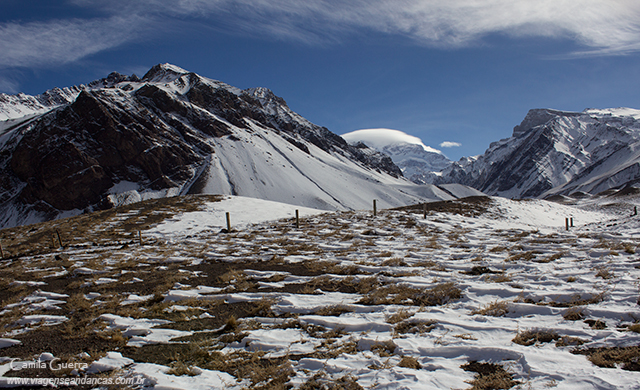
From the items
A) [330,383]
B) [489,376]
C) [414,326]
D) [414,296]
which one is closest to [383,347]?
[414,326]

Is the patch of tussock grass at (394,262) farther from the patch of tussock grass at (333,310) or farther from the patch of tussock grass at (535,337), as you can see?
the patch of tussock grass at (535,337)

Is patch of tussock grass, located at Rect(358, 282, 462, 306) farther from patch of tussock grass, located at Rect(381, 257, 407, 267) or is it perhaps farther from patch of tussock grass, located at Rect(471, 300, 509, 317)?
patch of tussock grass, located at Rect(381, 257, 407, 267)

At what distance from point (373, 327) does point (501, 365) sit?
2.01m

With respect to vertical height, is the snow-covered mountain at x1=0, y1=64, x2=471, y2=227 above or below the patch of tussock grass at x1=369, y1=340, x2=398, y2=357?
above

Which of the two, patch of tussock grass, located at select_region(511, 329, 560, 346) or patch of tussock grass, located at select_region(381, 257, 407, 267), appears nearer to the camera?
patch of tussock grass, located at select_region(511, 329, 560, 346)

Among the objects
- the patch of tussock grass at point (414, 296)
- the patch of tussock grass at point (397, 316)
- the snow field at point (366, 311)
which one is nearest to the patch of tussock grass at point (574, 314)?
the snow field at point (366, 311)

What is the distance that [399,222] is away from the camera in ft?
68.0

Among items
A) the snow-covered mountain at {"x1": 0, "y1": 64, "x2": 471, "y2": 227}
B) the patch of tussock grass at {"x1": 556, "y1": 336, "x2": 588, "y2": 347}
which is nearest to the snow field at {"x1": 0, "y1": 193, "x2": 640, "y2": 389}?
the patch of tussock grass at {"x1": 556, "y1": 336, "x2": 588, "y2": 347}

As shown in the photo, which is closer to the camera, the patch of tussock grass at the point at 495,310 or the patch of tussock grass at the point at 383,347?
the patch of tussock grass at the point at 383,347

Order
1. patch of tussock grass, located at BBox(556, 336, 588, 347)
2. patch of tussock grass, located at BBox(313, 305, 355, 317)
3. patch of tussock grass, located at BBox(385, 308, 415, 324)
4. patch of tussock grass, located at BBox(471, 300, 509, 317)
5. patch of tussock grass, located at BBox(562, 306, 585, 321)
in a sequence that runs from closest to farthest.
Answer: patch of tussock grass, located at BBox(556, 336, 588, 347) → patch of tussock grass, located at BBox(562, 306, 585, 321) → patch of tussock grass, located at BBox(385, 308, 415, 324) → patch of tussock grass, located at BBox(471, 300, 509, 317) → patch of tussock grass, located at BBox(313, 305, 355, 317)

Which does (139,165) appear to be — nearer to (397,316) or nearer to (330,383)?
(397,316)

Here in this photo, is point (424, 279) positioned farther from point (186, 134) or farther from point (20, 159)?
point (20, 159)

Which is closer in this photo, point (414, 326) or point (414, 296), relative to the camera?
point (414, 326)

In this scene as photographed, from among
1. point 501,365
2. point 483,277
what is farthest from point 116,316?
point 483,277
